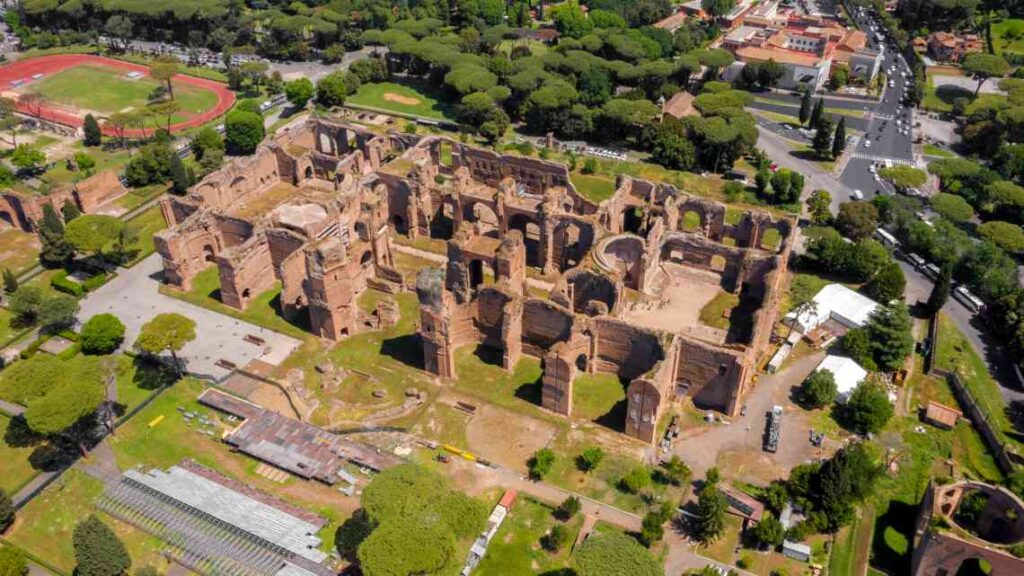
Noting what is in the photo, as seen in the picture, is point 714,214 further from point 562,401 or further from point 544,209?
point 562,401

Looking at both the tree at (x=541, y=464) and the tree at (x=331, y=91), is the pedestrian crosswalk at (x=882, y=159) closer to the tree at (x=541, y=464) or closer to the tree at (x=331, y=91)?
the tree at (x=541, y=464)

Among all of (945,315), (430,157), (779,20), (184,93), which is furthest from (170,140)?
(779,20)

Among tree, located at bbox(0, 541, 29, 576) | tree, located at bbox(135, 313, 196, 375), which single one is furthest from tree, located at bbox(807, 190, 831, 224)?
tree, located at bbox(0, 541, 29, 576)

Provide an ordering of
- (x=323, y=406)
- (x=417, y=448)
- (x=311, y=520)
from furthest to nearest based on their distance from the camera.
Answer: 1. (x=323, y=406)
2. (x=417, y=448)
3. (x=311, y=520)

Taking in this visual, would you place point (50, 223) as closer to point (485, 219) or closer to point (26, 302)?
point (26, 302)

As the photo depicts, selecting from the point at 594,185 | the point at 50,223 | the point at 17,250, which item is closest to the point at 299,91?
the point at 50,223
